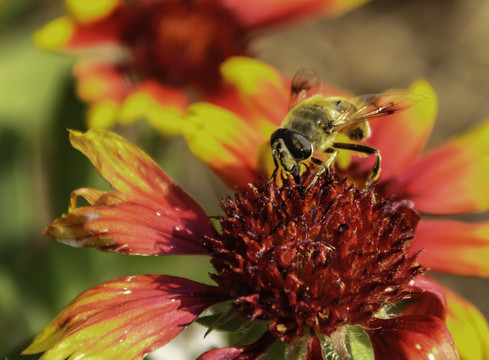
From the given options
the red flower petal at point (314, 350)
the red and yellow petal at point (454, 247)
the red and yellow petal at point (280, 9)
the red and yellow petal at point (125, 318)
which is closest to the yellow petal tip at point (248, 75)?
the red and yellow petal at point (280, 9)

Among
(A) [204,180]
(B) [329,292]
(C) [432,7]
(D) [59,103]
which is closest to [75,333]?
(B) [329,292]

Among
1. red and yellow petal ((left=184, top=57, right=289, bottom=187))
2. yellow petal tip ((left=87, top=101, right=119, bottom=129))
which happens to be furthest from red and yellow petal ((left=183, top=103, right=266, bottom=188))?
yellow petal tip ((left=87, top=101, right=119, bottom=129))

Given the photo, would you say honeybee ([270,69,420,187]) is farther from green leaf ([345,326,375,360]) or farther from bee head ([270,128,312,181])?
green leaf ([345,326,375,360])

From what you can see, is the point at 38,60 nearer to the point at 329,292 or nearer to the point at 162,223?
the point at 162,223

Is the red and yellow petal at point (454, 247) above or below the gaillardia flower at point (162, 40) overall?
below

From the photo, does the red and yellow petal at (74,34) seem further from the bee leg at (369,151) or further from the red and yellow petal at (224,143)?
the bee leg at (369,151)

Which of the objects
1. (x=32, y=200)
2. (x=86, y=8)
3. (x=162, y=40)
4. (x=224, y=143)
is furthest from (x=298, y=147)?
(x=32, y=200)
